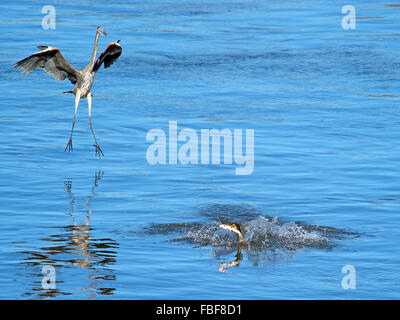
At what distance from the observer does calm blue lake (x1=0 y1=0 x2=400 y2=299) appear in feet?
25.5

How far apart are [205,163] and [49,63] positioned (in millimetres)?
2725

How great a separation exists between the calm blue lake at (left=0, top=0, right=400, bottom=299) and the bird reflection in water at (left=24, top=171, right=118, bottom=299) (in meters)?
0.02

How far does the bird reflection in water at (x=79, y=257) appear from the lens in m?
7.26

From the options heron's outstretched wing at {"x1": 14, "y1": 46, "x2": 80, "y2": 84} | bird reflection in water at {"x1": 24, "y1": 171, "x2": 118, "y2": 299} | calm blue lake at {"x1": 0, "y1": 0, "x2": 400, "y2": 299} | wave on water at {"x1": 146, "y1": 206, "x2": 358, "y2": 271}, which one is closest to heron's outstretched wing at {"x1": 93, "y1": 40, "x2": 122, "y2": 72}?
heron's outstretched wing at {"x1": 14, "y1": 46, "x2": 80, "y2": 84}

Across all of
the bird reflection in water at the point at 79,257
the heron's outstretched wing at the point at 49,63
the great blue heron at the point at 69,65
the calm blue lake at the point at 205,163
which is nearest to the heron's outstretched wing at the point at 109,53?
the great blue heron at the point at 69,65

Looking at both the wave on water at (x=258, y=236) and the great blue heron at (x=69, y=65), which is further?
the great blue heron at (x=69, y=65)

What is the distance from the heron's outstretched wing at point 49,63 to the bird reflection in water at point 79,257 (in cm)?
305

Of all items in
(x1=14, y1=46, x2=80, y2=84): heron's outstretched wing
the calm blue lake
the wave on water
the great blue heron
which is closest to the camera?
the calm blue lake

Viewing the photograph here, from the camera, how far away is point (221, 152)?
12.3 meters

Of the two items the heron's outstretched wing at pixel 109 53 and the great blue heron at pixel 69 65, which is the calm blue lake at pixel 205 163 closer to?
the great blue heron at pixel 69 65

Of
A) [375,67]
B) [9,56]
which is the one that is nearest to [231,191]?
[375,67]

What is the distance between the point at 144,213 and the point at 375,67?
8.70 metres

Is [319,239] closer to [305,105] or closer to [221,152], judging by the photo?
[221,152]

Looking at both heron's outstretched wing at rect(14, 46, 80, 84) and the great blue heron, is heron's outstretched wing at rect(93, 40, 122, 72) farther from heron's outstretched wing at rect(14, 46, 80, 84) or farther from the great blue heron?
heron's outstretched wing at rect(14, 46, 80, 84)
